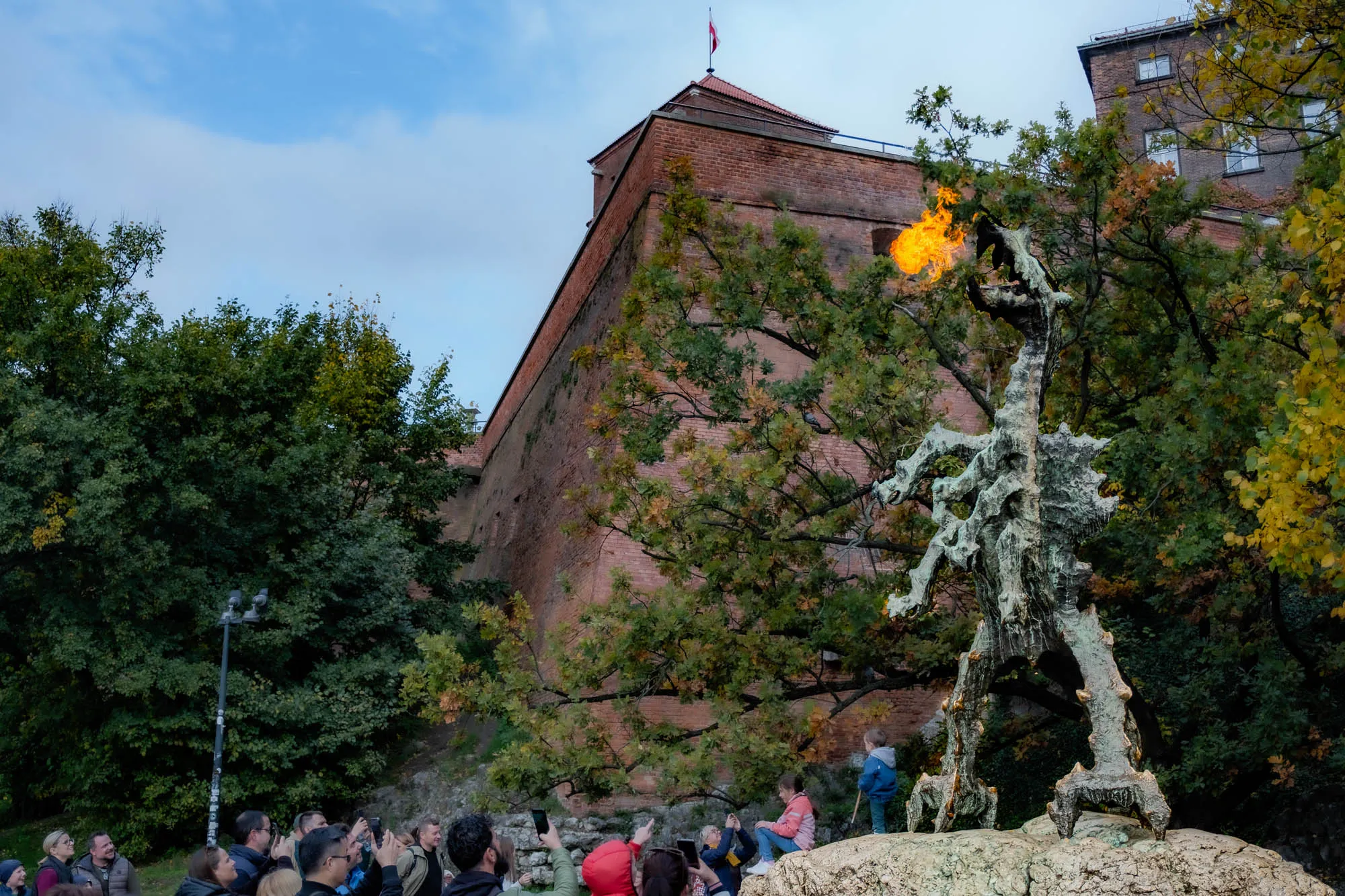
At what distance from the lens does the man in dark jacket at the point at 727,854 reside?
28.5 ft

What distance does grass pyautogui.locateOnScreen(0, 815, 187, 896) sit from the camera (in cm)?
1783

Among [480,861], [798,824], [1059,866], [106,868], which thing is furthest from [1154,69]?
[480,861]

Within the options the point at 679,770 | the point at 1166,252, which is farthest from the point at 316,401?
the point at 1166,252

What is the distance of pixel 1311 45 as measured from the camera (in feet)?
32.9

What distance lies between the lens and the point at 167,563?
62.0 ft

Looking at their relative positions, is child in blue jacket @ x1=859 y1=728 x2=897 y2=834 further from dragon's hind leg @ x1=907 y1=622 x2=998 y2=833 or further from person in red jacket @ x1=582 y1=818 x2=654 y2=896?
person in red jacket @ x1=582 y1=818 x2=654 y2=896

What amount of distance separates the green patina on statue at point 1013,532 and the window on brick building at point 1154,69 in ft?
114

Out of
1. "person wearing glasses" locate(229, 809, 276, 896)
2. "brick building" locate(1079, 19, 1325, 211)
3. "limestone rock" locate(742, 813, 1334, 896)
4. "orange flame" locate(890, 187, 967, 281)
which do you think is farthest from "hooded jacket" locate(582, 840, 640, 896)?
"brick building" locate(1079, 19, 1325, 211)

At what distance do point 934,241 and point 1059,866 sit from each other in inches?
410

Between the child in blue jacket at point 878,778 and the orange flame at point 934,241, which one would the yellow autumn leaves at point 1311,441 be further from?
the orange flame at point 934,241

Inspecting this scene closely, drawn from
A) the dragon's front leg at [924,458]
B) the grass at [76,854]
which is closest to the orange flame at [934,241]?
the dragon's front leg at [924,458]

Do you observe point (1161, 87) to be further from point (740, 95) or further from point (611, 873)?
point (611, 873)

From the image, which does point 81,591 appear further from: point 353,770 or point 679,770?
point 679,770

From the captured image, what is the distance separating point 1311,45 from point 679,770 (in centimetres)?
852
